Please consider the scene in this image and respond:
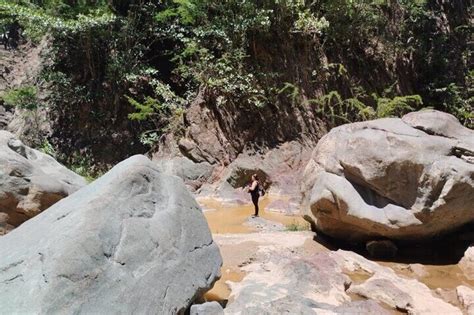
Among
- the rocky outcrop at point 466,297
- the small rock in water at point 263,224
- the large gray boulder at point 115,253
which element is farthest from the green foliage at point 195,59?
the large gray boulder at point 115,253

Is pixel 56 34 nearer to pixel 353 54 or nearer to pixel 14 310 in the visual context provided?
pixel 353 54

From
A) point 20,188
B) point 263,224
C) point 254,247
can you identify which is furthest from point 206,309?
point 263,224

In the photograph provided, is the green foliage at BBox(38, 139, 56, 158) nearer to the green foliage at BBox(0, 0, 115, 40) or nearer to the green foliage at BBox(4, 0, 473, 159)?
the green foliage at BBox(4, 0, 473, 159)

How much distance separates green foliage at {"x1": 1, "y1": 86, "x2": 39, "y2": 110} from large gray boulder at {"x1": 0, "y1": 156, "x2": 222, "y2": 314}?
36.9 feet

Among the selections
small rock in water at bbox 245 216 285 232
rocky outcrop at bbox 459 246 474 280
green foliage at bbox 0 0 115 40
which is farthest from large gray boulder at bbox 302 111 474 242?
green foliage at bbox 0 0 115 40

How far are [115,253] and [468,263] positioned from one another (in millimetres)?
5953

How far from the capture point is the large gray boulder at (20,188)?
Answer: 20.6ft

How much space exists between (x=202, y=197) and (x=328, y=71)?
7.22 meters

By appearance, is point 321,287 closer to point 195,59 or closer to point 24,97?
point 195,59

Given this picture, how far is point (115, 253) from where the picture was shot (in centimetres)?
390

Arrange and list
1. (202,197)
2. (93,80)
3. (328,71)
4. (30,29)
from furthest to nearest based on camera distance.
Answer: (328,71) → (93,80) → (30,29) → (202,197)

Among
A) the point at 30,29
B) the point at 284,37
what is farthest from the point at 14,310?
the point at 284,37

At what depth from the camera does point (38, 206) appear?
21.3 ft

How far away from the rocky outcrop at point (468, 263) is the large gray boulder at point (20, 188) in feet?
20.7
